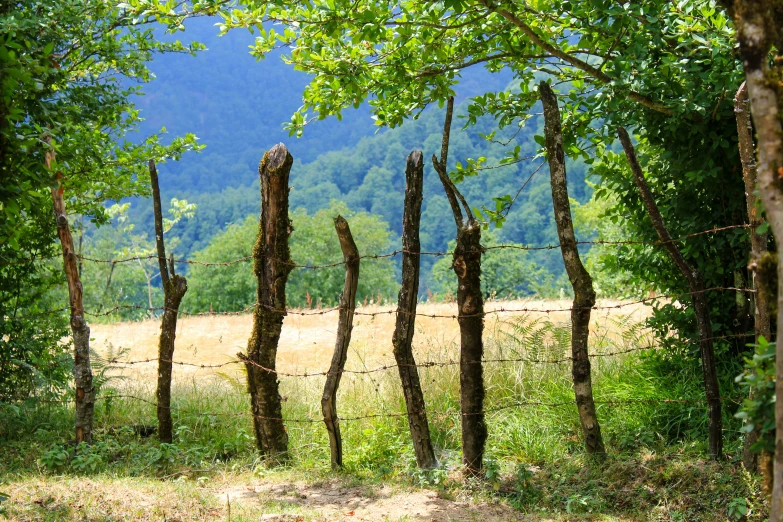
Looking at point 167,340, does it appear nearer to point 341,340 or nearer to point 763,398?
point 341,340

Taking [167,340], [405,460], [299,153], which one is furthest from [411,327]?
[299,153]

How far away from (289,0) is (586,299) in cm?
311

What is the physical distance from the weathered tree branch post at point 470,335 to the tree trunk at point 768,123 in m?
2.97

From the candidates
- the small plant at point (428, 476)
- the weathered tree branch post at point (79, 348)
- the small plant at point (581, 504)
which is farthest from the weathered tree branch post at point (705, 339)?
the weathered tree branch post at point (79, 348)

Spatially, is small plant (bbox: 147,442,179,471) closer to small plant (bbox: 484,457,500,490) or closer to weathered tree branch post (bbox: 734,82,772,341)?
small plant (bbox: 484,457,500,490)

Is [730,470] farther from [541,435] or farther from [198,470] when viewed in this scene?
[198,470]

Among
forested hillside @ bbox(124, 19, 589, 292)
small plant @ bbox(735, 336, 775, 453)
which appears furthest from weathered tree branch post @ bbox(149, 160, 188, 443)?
forested hillside @ bbox(124, 19, 589, 292)

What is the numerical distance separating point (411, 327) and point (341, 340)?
1.97 ft

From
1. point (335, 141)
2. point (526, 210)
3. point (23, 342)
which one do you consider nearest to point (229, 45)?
point (335, 141)

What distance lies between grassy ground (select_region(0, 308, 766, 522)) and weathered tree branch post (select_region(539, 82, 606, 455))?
0.49 metres

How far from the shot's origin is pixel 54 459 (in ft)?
19.6

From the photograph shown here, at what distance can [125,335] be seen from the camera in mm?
18953

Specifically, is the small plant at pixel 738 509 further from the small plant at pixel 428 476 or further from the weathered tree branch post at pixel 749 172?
the small plant at pixel 428 476

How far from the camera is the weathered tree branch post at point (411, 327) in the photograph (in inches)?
218
